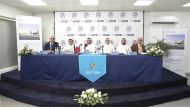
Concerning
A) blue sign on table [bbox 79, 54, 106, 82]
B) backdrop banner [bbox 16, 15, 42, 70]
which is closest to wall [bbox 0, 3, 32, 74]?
backdrop banner [bbox 16, 15, 42, 70]

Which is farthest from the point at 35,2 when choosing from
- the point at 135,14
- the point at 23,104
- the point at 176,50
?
the point at 176,50

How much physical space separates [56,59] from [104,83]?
4.27ft

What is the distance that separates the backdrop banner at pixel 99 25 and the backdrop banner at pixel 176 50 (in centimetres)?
116

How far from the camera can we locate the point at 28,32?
7.36 m

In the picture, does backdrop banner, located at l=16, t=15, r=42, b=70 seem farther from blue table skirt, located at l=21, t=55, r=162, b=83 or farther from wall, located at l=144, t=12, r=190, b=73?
wall, located at l=144, t=12, r=190, b=73

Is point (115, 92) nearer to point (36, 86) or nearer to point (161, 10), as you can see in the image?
point (36, 86)

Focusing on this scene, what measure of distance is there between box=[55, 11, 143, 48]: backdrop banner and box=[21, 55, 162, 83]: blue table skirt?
10.5 ft

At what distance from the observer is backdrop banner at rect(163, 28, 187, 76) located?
7.88 m

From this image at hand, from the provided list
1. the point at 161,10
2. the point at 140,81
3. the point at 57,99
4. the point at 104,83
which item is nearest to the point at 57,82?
the point at 57,99

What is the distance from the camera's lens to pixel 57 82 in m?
5.18

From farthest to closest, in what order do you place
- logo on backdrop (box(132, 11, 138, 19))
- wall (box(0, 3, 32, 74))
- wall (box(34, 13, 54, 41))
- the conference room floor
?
wall (box(34, 13, 54, 41)), logo on backdrop (box(132, 11, 138, 19)), wall (box(0, 3, 32, 74)), the conference room floor

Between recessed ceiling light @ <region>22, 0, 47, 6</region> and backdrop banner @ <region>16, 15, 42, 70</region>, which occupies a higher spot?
recessed ceiling light @ <region>22, 0, 47, 6</region>

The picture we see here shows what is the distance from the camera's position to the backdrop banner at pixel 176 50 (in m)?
7.88

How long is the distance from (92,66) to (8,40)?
372cm
